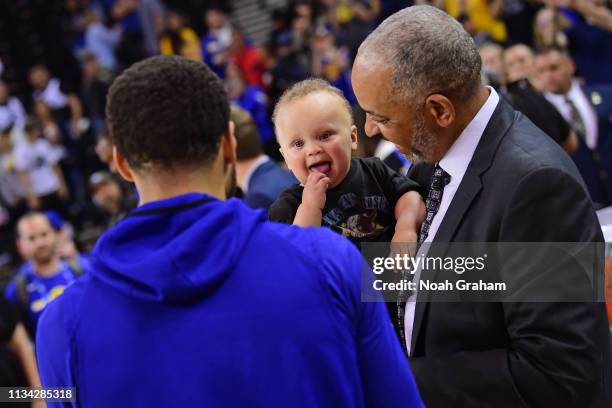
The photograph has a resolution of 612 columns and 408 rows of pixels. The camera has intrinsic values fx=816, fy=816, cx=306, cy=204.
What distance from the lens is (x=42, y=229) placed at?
6.26 m

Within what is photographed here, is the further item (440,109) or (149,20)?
(149,20)

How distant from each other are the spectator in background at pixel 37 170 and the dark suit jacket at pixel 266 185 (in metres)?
6.62

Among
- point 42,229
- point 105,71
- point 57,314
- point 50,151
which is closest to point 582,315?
point 57,314

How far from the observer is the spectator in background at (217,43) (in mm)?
11422

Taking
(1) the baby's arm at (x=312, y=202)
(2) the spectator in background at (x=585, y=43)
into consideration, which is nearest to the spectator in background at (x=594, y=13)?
(2) the spectator in background at (x=585, y=43)

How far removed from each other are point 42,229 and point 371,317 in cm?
513

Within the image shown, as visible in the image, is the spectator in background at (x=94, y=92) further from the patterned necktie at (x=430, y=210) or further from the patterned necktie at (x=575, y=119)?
the patterned necktie at (x=430, y=210)

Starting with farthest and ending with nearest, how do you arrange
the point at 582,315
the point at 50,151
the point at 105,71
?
1. the point at 105,71
2. the point at 50,151
3. the point at 582,315

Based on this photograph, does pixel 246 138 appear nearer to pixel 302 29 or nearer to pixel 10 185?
pixel 10 185

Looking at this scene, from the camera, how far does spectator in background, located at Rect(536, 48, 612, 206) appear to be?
6051mm

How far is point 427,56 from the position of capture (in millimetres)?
2094

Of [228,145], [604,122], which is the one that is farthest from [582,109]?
[228,145]

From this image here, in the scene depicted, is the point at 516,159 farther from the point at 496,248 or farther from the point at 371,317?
the point at 371,317

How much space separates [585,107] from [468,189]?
15.0ft
